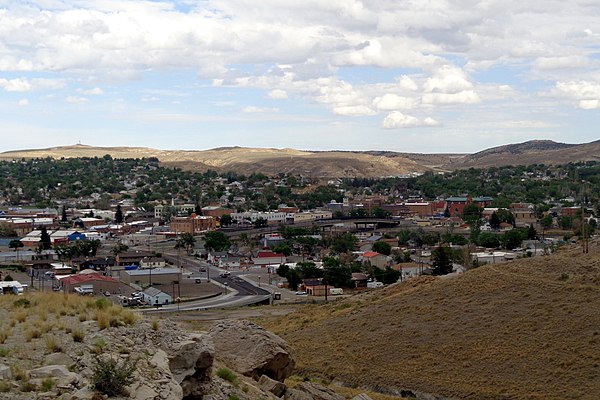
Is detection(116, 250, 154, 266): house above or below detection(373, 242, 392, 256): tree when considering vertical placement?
below

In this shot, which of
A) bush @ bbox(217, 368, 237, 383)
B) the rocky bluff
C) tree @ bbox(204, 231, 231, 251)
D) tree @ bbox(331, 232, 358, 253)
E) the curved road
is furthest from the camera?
tree @ bbox(204, 231, 231, 251)

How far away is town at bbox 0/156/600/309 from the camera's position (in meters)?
64.3

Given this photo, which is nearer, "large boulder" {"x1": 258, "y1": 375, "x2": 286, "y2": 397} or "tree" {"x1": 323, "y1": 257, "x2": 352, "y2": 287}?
"large boulder" {"x1": 258, "y1": 375, "x2": 286, "y2": 397}

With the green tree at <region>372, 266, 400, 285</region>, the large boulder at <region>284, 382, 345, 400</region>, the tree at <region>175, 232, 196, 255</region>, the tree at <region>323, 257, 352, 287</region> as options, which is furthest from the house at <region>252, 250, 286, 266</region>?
the large boulder at <region>284, 382, 345, 400</region>

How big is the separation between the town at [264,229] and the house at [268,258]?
1.58 feet

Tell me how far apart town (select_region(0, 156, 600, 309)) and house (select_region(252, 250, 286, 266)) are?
48cm

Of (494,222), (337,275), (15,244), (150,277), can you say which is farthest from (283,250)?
(494,222)

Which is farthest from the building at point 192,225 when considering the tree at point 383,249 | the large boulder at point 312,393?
the large boulder at point 312,393

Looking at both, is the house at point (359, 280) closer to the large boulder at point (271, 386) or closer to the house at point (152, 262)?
the house at point (152, 262)

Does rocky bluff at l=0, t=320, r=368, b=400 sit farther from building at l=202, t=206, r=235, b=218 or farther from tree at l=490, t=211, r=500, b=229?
building at l=202, t=206, r=235, b=218

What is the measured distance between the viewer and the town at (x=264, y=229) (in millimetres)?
64312

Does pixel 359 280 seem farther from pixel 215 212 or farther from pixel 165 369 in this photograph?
pixel 215 212

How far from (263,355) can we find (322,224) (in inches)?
3819

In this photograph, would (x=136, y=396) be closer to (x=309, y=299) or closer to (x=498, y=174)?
(x=309, y=299)
